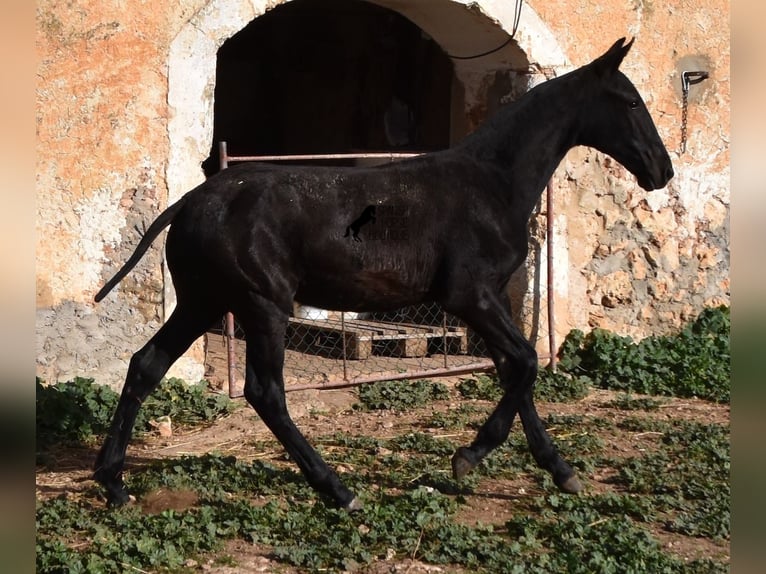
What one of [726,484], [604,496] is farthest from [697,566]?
[726,484]

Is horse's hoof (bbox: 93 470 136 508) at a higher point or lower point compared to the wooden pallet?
lower

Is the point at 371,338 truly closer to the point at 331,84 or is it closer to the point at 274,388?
the point at 274,388

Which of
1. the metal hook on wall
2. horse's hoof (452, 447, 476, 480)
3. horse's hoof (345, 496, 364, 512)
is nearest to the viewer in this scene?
horse's hoof (345, 496, 364, 512)

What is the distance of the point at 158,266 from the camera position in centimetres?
710

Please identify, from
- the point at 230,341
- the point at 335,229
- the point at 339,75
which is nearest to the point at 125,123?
the point at 230,341

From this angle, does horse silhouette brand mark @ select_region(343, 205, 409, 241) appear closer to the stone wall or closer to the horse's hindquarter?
the horse's hindquarter

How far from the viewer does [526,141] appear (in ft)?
17.4

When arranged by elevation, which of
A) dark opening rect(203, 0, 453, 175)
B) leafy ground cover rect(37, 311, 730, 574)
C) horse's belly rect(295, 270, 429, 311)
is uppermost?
dark opening rect(203, 0, 453, 175)

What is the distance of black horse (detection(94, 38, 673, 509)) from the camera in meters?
4.89

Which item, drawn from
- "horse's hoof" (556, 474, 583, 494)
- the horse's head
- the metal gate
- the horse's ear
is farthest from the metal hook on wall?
"horse's hoof" (556, 474, 583, 494)

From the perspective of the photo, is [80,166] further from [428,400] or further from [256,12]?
[428,400]

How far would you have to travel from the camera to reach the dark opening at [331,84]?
10719 mm

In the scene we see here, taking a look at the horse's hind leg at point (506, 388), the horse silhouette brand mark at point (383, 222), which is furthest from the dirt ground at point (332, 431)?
the horse silhouette brand mark at point (383, 222)

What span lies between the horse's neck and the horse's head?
0.14 m
